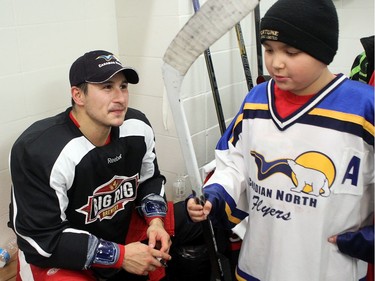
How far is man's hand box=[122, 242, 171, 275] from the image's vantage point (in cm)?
125

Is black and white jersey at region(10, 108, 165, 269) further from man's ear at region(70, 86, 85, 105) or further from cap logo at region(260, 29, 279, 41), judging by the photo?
cap logo at region(260, 29, 279, 41)

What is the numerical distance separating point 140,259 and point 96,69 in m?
0.62

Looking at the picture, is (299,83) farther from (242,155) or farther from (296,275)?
(296,275)

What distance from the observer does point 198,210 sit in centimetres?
98

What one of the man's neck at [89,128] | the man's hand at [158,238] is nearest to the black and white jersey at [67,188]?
the man's neck at [89,128]

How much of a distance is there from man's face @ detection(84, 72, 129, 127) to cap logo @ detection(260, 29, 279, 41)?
0.57m

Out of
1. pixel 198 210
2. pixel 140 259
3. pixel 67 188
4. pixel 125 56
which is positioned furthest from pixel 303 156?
pixel 125 56

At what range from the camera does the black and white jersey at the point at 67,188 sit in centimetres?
119

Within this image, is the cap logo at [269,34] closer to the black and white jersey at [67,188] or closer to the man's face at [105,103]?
the man's face at [105,103]

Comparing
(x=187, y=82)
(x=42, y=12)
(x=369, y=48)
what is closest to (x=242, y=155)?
(x=369, y=48)

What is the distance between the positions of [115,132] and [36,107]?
1.36 ft

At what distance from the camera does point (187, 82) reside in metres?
1.73

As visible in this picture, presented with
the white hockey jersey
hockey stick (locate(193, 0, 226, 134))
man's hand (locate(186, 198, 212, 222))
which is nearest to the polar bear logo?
the white hockey jersey

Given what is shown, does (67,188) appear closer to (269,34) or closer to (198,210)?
(198,210)
